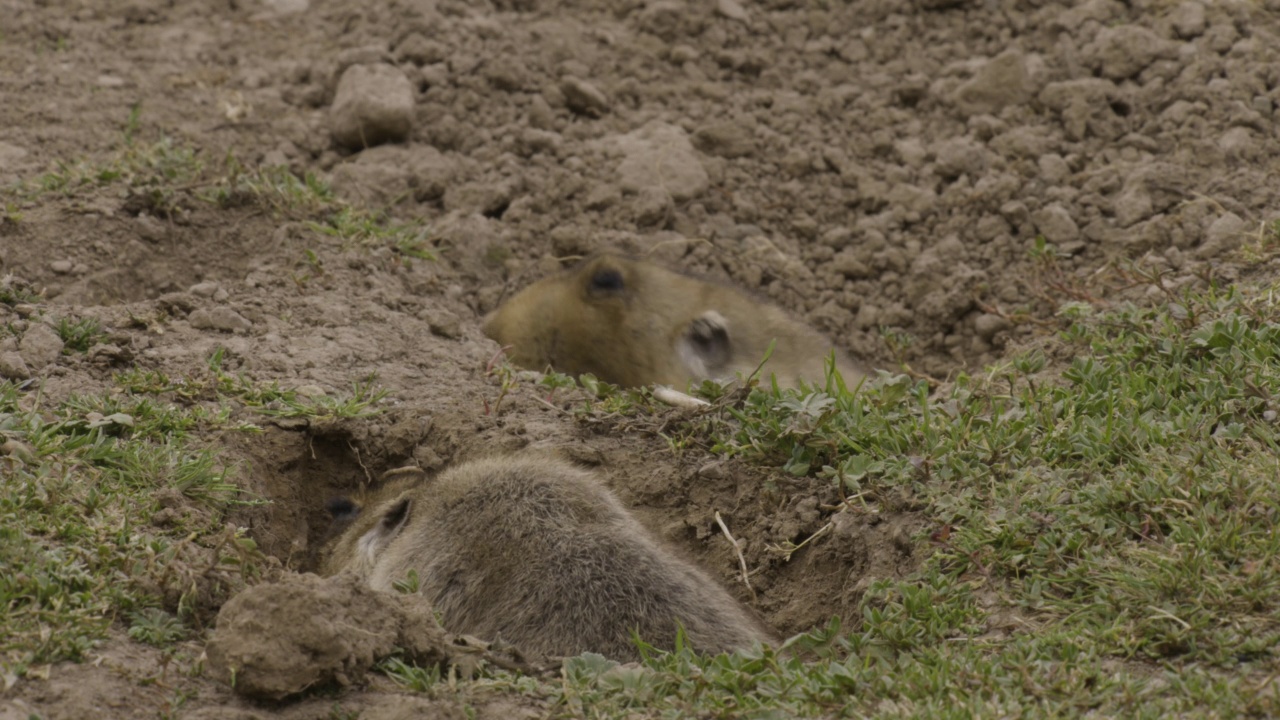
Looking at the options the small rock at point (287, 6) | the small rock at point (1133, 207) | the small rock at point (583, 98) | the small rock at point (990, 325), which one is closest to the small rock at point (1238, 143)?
the small rock at point (1133, 207)

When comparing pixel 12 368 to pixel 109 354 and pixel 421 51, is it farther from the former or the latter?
pixel 421 51

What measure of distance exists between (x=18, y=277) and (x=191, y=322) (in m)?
0.65

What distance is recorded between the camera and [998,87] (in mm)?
6523

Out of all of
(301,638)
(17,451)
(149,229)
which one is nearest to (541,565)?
(301,638)

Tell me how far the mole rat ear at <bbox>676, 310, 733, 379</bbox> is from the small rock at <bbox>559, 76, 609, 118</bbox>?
169cm

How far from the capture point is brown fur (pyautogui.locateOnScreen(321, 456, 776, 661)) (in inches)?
140

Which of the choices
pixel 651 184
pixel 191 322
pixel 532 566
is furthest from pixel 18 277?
pixel 651 184

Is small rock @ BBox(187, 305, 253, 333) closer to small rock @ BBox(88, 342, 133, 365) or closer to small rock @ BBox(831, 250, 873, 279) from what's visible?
small rock @ BBox(88, 342, 133, 365)

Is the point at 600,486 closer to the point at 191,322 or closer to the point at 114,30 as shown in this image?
the point at 191,322

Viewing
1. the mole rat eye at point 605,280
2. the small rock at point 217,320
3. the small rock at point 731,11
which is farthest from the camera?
A: the small rock at point 731,11

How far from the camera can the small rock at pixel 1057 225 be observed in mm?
5871

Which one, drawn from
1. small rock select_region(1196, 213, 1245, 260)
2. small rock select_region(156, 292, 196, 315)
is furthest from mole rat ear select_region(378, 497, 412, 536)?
small rock select_region(1196, 213, 1245, 260)

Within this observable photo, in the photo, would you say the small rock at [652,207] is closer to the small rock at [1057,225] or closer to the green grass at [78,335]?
the small rock at [1057,225]

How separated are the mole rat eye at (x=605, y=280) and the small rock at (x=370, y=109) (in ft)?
5.24
